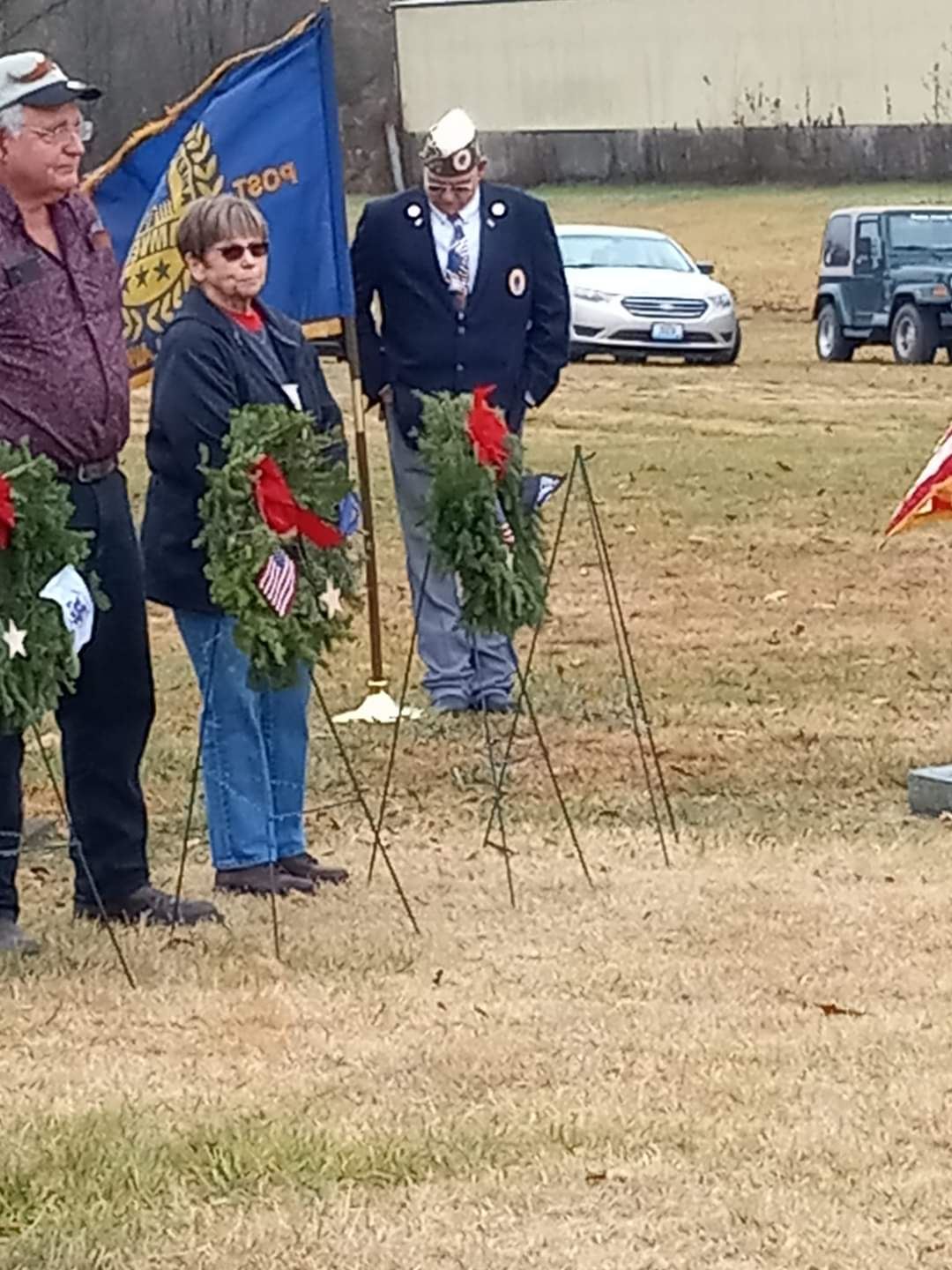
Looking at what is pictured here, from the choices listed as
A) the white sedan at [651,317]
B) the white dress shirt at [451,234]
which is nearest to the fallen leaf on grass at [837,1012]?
the white dress shirt at [451,234]

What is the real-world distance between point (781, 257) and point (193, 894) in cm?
3744

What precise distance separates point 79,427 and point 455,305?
114 inches

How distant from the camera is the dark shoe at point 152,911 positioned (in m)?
6.76

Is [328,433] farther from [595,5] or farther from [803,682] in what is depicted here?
[595,5]

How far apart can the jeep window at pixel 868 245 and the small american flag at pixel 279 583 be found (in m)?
23.7

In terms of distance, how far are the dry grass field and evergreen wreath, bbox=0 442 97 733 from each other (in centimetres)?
66

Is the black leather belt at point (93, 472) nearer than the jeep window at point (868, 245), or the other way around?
the black leather belt at point (93, 472)

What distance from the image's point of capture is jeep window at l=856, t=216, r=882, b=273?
97.9 ft

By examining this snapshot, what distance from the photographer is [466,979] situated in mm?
6273

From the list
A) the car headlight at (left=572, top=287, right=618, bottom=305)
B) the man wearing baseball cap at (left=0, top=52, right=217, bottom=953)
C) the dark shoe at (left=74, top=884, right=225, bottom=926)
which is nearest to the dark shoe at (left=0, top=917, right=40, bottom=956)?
the man wearing baseball cap at (left=0, top=52, right=217, bottom=953)

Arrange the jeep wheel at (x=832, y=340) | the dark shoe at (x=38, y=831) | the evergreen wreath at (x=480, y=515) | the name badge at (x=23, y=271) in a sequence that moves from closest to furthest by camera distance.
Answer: the name badge at (x=23, y=271) < the evergreen wreath at (x=480, y=515) < the dark shoe at (x=38, y=831) < the jeep wheel at (x=832, y=340)

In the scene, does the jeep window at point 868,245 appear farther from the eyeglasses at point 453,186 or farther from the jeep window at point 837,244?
the eyeglasses at point 453,186

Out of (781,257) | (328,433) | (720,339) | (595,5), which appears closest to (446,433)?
(328,433)

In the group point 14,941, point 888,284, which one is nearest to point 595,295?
point 888,284
